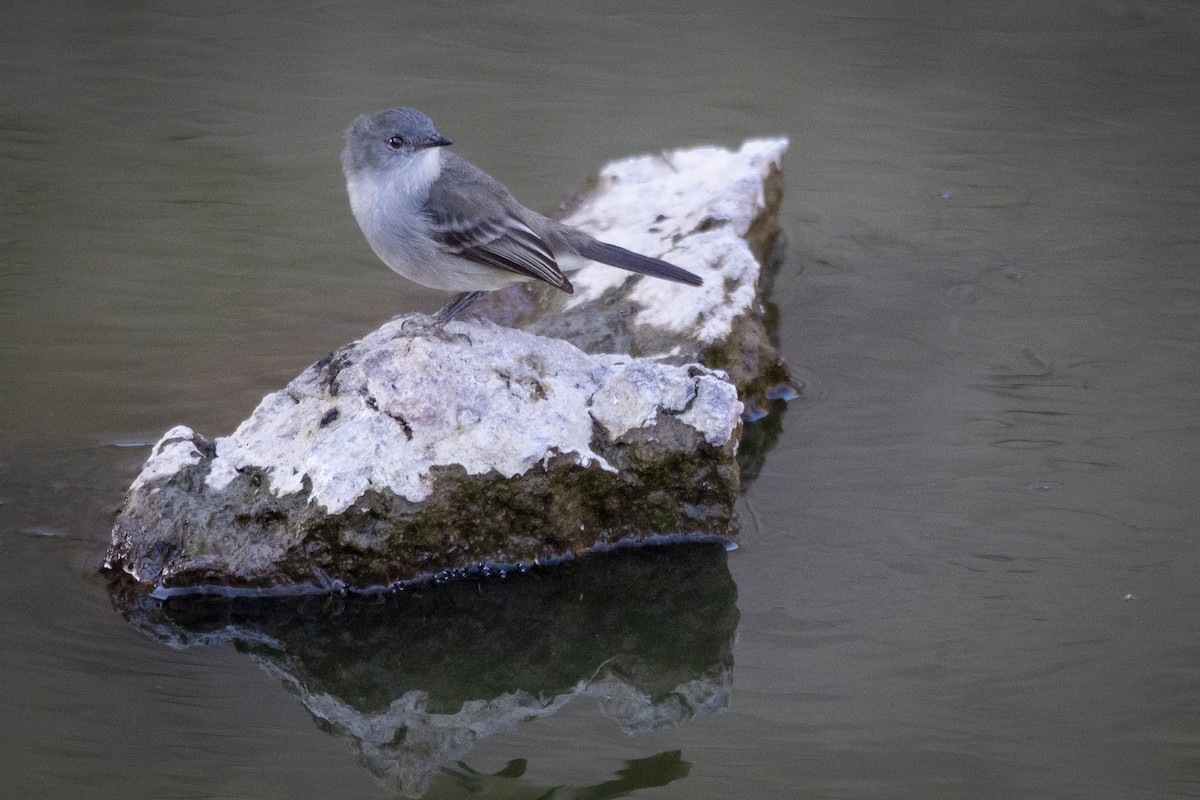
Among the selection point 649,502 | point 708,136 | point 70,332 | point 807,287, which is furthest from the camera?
point 708,136

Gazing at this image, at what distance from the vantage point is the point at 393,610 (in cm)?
453

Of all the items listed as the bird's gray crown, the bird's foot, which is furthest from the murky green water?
the bird's gray crown

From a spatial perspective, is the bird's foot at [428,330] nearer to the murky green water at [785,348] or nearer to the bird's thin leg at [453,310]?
the bird's thin leg at [453,310]

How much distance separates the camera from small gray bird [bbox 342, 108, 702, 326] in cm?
492

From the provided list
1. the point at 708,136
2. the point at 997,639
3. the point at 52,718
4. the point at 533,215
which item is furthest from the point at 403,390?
the point at 708,136

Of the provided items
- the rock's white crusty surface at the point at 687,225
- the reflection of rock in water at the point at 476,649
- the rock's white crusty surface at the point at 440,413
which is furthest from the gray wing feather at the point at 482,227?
the reflection of rock in water at the point at 476,649

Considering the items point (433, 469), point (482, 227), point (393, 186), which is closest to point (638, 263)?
point (482, 227)

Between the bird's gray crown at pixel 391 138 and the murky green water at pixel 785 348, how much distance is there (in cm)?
147

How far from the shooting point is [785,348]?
6.59 m

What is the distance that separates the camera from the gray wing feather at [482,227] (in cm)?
493

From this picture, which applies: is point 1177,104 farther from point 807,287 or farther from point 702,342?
point 702,342

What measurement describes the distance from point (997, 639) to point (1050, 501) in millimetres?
1046

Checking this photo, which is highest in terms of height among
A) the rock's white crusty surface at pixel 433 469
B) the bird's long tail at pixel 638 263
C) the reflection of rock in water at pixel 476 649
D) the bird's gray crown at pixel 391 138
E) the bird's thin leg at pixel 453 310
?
the bird's gray crown at pixel 391 138

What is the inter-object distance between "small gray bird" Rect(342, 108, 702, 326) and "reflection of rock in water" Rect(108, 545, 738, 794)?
1222 millimetres
